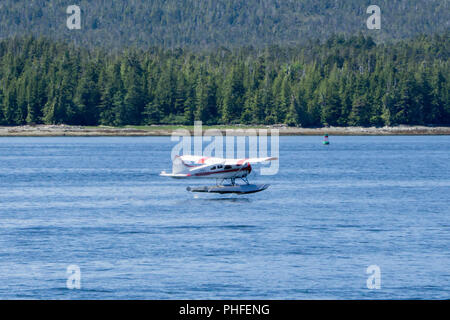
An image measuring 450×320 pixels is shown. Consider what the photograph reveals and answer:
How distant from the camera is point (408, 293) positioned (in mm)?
29141

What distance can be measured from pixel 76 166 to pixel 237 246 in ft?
215

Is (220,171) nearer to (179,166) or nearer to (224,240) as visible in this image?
(179,166)

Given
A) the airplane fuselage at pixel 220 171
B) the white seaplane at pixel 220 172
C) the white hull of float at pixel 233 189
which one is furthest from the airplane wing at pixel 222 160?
the white hull of float at pixel 233 189

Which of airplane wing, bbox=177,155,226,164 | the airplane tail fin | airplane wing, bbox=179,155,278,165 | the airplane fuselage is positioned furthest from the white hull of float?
airplane wing, bbox=177,155,226,164

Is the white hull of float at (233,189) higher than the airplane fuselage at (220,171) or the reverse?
the reverse

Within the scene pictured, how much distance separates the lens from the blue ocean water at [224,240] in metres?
30.3

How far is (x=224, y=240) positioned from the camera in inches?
1599

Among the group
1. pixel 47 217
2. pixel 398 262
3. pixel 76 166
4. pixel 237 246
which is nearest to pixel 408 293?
pixel 398 262

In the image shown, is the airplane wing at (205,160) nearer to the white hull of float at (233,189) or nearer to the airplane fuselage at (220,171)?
the airplane fuselage at (220,171)

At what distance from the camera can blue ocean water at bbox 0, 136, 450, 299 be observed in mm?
30312
